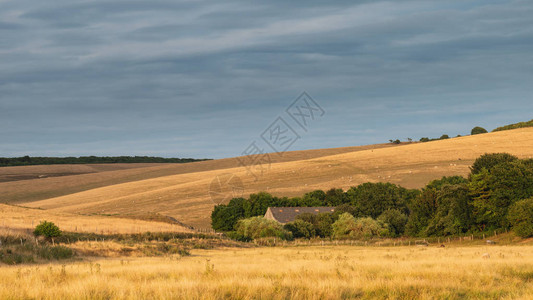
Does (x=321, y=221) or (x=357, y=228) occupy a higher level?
(x=321, y=221)

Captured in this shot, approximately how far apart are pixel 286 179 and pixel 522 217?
72.9 meters

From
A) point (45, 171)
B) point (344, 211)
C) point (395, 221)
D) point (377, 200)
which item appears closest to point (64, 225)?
point (344, 211)

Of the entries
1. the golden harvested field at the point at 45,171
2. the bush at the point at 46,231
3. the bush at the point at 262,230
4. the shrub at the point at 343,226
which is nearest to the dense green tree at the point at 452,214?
the shrub at the point at 343,226

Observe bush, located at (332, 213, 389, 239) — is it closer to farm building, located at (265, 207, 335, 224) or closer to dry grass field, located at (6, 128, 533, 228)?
farm building, located at (265, 207, 335, 224)

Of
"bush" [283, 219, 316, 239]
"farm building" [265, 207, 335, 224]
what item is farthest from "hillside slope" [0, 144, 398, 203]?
"bush" [283, 219, 316, 239]

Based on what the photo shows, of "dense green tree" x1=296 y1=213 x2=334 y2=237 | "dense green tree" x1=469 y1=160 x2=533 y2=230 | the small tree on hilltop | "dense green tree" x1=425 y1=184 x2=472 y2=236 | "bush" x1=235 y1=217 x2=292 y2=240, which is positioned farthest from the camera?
"dense green tree" x1=296 y1=213 x2=334 y2=237

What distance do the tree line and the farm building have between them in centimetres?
435

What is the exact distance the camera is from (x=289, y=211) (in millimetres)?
96750

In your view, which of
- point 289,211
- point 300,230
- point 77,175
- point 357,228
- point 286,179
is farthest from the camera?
point 77,175

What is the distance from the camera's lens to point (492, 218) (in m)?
63.8

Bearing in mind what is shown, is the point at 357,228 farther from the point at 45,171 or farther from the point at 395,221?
the point at 45,171

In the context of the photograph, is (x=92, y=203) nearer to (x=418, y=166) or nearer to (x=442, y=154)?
(x=418, y=166)

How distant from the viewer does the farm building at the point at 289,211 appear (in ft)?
308

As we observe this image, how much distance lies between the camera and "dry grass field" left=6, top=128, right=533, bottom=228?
11219cm
